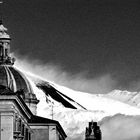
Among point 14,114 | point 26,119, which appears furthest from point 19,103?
point 26,119

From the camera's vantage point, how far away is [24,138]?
183m

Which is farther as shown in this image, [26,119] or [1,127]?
[26,119]

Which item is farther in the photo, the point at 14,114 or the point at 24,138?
the point at 24,138

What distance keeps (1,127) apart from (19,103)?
9.89 m

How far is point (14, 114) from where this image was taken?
6649 inches

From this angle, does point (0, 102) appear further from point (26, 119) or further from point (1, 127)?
point (26, 119)

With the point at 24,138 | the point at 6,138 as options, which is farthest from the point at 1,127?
the point at 24,138

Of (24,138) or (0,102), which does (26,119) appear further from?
(0,102)

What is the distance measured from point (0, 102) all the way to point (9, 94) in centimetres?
142

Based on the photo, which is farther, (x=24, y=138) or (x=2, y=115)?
(x=24, y=138)

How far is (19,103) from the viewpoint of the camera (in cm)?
17462

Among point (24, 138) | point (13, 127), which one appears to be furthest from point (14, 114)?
point (24, 138)

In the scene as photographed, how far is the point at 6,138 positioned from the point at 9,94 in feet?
17.9

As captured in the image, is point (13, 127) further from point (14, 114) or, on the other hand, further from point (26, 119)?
point (26, 119)
